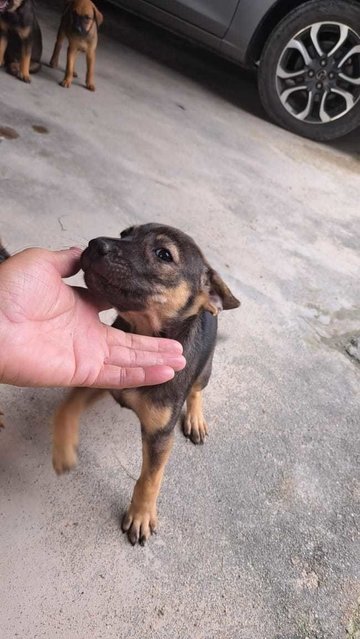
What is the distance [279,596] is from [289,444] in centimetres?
92

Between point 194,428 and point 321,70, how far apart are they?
534 centimetres

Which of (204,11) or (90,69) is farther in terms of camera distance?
(204,11)

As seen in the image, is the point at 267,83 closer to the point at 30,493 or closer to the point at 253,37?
the point at 253,37

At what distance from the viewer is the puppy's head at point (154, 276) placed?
2.13 meters

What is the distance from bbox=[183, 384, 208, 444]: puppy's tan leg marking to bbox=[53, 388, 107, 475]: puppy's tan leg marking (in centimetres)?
65

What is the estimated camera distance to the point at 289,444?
321 centimetres

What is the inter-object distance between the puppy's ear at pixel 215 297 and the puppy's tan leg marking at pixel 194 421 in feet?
2.14

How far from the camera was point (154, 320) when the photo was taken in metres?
2.36

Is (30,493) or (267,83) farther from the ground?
(267,83)

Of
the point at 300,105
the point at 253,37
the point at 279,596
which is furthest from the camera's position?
the point at 300,105

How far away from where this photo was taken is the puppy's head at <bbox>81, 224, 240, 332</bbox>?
213 centimetres

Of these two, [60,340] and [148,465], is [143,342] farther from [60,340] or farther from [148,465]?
[148,465]

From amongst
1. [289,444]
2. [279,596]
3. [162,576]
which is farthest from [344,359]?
[162,576]

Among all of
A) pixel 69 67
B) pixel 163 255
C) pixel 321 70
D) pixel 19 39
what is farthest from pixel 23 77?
pixel 163 255
